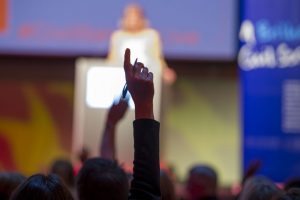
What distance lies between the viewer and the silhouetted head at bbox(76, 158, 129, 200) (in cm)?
169

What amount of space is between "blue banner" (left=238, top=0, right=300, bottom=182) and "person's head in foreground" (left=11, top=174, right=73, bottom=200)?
3.83 meters

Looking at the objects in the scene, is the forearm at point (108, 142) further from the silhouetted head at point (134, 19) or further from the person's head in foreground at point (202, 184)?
the silhouetted head at point (134, 19)

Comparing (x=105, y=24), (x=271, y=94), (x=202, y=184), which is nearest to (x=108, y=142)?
(x=202, y=184)

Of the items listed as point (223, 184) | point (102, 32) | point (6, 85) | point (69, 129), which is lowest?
point (223, 184)

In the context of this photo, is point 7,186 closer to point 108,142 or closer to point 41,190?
point 108,142

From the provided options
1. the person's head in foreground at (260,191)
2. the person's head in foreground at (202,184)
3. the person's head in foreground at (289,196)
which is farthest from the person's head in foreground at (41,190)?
the person's head in foreground at (202,184)

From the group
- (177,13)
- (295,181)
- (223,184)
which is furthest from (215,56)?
(295,181)

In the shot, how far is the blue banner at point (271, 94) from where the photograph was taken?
5.22 meters

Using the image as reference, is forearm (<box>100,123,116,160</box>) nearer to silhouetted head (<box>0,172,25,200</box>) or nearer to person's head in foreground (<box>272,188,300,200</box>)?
silhouetted head (<box>0,172,25,200</box>)

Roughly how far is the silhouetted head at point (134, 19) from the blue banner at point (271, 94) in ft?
2.86

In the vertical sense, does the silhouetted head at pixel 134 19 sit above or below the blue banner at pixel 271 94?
above

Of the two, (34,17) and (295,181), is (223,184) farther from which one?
(295,181)

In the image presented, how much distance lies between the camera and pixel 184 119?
24.3 ft

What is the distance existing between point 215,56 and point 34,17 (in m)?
1.72
